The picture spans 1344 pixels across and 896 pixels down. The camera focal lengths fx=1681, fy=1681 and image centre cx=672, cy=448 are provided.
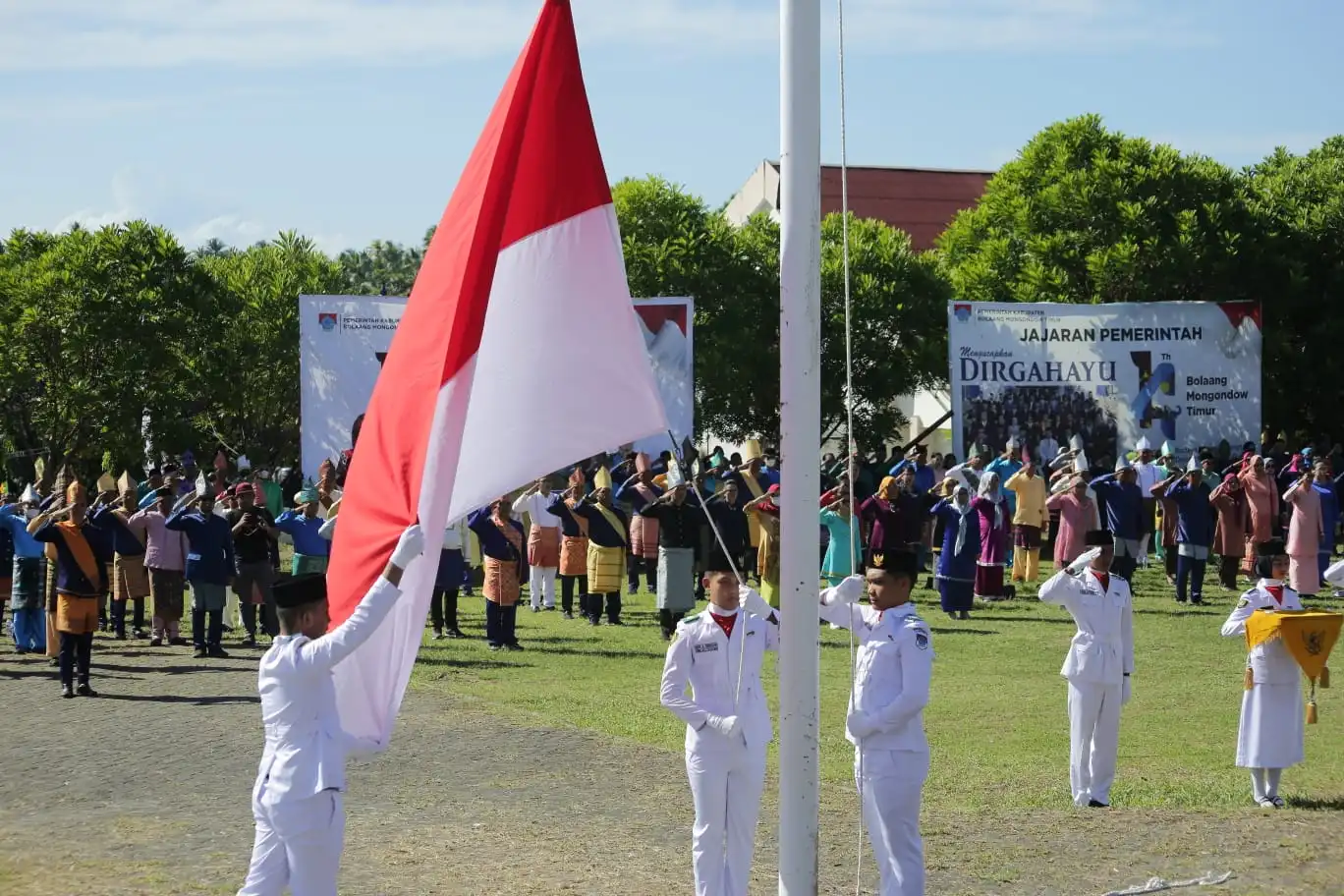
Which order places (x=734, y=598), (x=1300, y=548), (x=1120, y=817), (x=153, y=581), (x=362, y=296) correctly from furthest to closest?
(x=362, y=296)
(x=1300, y=548)
(x=153, y=581)
(x=1120, y=817)
(x=734, y=598)

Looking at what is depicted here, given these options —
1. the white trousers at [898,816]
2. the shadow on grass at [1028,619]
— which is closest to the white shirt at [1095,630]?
the white trousers at [898,816]

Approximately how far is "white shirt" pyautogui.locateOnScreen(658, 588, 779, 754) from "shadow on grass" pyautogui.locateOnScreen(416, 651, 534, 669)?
9.24m

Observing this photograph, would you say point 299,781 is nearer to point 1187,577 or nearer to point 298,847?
point 298,847

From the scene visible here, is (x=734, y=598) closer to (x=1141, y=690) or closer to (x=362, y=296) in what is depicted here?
(x=1141, y=690)

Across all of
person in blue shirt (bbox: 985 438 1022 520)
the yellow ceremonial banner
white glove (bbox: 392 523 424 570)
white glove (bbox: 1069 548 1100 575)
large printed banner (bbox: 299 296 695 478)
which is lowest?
the yellow ceremonial banner

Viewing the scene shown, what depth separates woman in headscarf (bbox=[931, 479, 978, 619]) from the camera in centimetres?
2106

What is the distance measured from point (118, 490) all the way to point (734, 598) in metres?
13.7

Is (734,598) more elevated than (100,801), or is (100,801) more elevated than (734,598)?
(734,598)

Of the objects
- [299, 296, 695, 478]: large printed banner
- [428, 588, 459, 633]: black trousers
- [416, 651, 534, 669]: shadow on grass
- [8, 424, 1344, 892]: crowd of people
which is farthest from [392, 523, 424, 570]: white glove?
[299, 296, 695, 478]: large printed banner

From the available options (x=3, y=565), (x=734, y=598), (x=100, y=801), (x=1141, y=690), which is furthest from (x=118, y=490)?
(x=734, y=598)

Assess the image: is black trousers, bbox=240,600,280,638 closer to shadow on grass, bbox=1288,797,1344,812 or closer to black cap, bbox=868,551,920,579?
shadow on grass, bbox=1288,797,1344,812

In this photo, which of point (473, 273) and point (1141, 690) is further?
point (1141, 690)

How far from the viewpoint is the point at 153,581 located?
19.5 metres

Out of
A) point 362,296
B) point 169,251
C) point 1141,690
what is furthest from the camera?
point 169,251
